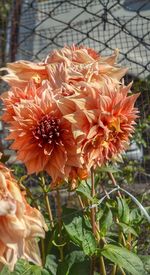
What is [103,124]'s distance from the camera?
2.21 ft

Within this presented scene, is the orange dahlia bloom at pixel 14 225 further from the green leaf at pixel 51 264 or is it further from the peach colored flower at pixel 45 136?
the green leaf at pixel 51 264

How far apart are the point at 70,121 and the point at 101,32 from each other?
107cm

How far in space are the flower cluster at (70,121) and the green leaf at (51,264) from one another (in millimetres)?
211

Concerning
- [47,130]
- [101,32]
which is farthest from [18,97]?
[101,32]

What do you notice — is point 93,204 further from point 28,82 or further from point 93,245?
point 28,82

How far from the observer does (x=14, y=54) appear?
6.09 ft

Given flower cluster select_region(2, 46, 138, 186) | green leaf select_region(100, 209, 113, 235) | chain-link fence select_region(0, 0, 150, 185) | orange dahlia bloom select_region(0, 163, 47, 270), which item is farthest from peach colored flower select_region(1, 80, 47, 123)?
chain-link fence select_region(0, 0, 150, 185)

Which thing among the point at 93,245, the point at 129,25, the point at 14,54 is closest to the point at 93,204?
the point at 93,245

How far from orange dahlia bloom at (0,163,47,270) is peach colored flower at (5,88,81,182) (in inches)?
3.7

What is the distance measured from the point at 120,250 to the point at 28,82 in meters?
0.30

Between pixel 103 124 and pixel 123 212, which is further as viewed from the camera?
pixel 123 212

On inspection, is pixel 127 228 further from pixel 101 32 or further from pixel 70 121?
pixel 101 32

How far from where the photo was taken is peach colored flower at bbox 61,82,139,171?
668mm

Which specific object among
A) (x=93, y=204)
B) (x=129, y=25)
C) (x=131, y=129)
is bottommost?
(x=93, y=204)
